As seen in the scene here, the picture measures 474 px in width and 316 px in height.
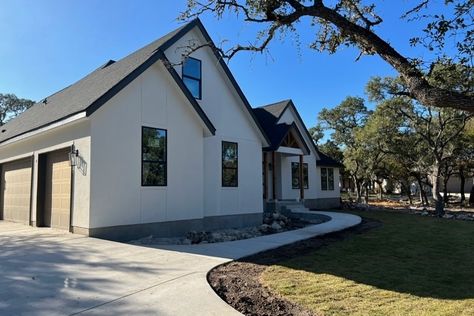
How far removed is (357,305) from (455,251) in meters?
6.29

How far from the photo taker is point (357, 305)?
5.43m

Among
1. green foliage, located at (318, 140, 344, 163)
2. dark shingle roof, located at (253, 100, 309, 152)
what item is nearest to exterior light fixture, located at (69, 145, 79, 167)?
dark shingle roof, located at (253, 100, 309, 152)

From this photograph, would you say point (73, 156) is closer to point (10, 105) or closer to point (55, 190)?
point (55, 190)

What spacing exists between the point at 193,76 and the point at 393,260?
30.5 ft

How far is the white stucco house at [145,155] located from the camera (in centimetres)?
1032

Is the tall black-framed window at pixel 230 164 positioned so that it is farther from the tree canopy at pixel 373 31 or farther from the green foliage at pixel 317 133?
the green foliage at pixel 317 133

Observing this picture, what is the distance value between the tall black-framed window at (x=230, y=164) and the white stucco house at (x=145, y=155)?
0.13 ft

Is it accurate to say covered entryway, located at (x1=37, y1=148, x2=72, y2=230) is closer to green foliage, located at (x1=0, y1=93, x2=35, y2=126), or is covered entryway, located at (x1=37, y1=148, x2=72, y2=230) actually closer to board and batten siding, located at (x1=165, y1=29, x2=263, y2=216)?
board and batten siding, located at (x1=165, y1=29, x2=263, y2=216)

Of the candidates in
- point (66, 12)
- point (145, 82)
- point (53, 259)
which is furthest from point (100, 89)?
point (53, 259)

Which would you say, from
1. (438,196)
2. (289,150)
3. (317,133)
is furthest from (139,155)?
(317,133)

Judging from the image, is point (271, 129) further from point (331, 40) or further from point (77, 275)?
point (77, 275)

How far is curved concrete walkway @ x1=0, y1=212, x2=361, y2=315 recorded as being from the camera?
4957mm

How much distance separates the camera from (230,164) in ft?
49.0

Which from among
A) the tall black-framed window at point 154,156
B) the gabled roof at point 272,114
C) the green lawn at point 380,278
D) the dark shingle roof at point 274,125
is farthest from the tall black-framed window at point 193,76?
the green lawn at point 380,278
